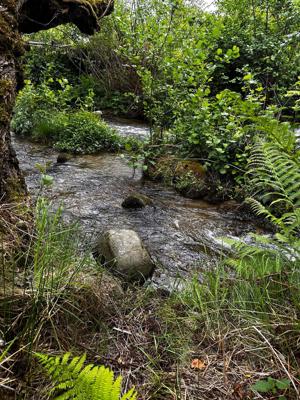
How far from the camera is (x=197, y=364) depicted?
63.8 inches

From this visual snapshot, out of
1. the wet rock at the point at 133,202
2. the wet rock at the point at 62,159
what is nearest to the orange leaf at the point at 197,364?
the wet rock at the point at 133,202

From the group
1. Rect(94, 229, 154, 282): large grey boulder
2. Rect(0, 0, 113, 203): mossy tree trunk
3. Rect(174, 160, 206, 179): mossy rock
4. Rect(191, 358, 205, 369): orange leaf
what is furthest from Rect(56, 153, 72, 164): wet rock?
Rect(191, 358, 205, 369): orange leaf

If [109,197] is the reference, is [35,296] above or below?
above

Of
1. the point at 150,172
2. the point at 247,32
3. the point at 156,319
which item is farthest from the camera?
the point at 247,32

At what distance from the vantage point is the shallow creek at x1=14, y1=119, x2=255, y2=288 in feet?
11.3

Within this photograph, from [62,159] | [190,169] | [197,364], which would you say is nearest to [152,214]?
[190,169]

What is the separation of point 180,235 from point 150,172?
7.08ft

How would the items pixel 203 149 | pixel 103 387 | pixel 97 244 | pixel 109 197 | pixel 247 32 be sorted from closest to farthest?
pixel 103 387 → pixel 97 244 → pixel 109 197 → pixel 203 149 → pixel 247 32

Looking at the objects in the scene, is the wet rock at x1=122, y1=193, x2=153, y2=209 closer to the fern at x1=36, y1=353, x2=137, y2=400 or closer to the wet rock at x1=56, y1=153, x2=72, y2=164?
the wet rock at x1=56, y1=153, x2=72, y2=164

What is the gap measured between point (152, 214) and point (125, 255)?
1.60 m

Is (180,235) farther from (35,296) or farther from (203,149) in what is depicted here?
(35,296)

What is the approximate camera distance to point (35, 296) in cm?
144

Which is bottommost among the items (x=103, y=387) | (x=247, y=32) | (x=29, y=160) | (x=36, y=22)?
(x=29, y=160)

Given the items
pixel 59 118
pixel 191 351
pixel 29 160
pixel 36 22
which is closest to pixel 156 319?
pixel 191 351
